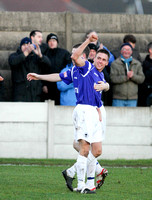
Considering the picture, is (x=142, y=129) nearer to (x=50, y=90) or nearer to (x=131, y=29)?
(x=50, y=90)

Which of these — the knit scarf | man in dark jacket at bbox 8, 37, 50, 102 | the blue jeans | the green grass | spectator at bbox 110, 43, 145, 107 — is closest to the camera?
the green grass

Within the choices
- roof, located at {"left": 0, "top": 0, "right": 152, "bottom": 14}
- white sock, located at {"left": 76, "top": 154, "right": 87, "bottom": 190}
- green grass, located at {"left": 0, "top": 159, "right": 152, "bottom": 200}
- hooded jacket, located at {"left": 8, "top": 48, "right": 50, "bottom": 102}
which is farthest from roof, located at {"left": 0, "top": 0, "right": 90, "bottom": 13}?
white sock, located at {"left": 76, "top": 154, "right": 87, "bottom": 190}

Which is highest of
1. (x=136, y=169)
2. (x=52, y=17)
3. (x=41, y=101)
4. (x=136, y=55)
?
(x=52, y=17)

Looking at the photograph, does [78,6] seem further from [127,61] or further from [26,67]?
[26,67]

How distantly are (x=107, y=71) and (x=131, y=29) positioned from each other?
312 cm

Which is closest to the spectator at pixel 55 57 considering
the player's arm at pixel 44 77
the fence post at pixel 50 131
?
the fence post at pixel 50 131

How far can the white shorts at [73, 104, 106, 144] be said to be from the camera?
8953 mm

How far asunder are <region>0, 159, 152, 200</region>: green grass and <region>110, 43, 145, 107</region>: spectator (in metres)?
1.71

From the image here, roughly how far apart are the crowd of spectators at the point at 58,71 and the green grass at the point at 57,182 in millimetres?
1691

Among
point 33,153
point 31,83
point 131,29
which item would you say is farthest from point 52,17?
point 33,153

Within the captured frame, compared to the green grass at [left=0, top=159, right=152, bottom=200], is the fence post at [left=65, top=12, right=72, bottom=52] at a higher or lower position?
higher

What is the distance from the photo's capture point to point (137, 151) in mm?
14461

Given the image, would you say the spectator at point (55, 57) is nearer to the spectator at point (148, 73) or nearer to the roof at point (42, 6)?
the spectator at point (148, 73)

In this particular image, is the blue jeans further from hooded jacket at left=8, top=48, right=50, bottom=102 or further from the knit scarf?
hooded jacket at left=8, top=48, right=50, bottom=102
